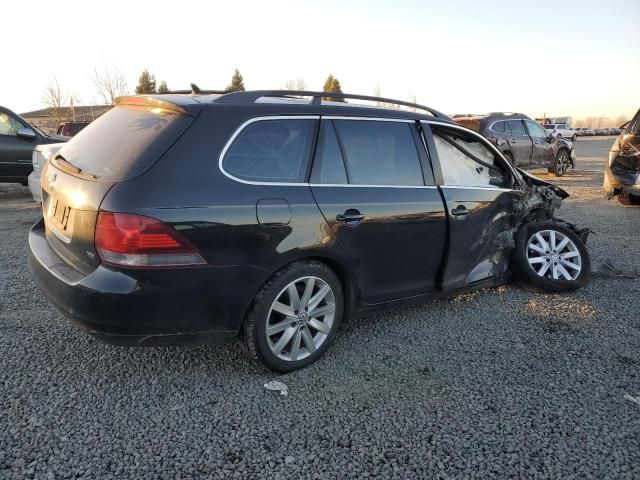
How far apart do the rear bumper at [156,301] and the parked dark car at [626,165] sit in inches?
324

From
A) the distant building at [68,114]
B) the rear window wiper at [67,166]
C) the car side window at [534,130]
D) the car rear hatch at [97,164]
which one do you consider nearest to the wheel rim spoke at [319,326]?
the car rear hatch at [97,164]

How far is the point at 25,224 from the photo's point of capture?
7293 millimetres

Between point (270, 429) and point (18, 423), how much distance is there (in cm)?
128

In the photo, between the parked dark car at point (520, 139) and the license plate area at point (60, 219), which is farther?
the parked dark car at point (520, 139)

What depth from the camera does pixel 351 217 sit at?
3.14 meters

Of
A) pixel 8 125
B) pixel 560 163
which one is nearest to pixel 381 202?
pixel 8 125

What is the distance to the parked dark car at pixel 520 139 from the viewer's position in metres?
12.8

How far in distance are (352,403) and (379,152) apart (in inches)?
67.4

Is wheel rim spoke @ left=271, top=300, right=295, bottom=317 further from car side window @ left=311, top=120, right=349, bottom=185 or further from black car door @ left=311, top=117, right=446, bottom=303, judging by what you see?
car side window @ left=311, top=120, right=349, bottom=185

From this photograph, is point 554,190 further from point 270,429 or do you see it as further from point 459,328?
point 270,429

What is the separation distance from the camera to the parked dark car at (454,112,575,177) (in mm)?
12820

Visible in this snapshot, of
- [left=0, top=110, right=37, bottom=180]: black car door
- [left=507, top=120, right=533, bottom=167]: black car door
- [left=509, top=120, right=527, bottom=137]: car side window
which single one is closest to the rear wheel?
[left=507, top=120, right=533, bottom=167]: black car door

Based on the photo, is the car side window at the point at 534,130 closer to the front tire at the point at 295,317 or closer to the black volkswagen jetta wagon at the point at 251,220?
the black volkswagen jetta wagon at the point at 251,220

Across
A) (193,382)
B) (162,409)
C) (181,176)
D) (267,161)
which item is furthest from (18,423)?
(267,161)
